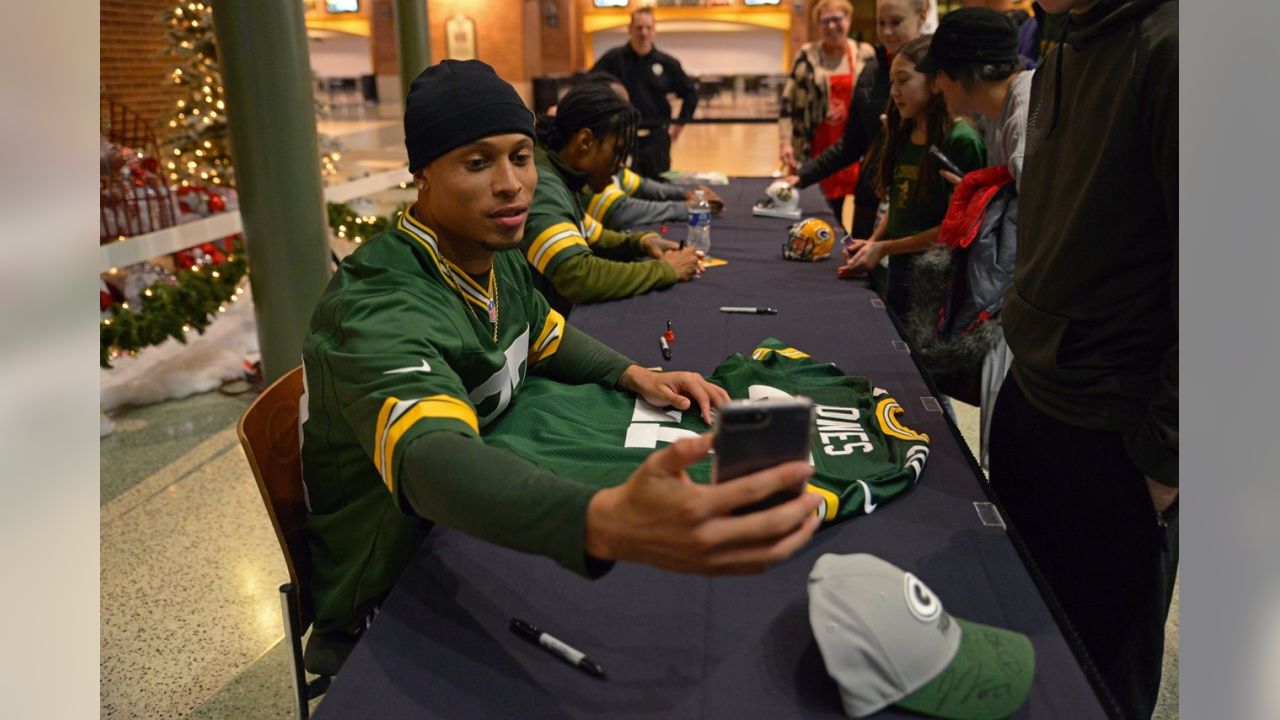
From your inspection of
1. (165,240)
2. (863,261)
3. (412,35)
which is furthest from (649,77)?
(863,261)

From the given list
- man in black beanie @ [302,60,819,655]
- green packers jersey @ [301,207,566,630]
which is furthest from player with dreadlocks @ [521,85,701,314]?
green packers jersey @ [301,207,566,630]

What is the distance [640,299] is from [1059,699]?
5.83 ft

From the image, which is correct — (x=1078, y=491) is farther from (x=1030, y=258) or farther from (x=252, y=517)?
(x=252, y=517)

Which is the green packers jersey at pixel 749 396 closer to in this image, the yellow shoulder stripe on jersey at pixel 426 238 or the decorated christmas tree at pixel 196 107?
the yellow shoulder stripe on jersey at pixel 426 238

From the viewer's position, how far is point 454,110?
1355 mm

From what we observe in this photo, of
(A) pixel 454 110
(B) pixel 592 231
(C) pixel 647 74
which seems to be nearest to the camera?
(A) pixel 454 110

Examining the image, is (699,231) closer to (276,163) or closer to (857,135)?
(857,135)

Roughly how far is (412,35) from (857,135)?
8.16 feet

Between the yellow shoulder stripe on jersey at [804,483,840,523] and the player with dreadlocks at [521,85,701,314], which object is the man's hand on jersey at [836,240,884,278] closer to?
the player with dreadlocks at [521,85,701,314]

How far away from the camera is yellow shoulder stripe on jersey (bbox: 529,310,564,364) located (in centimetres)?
178

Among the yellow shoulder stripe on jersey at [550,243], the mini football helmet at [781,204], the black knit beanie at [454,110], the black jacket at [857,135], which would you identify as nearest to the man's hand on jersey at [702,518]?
the black knit beanie at [454,110]

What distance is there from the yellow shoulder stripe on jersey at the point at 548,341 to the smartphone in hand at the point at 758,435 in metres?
1.02
